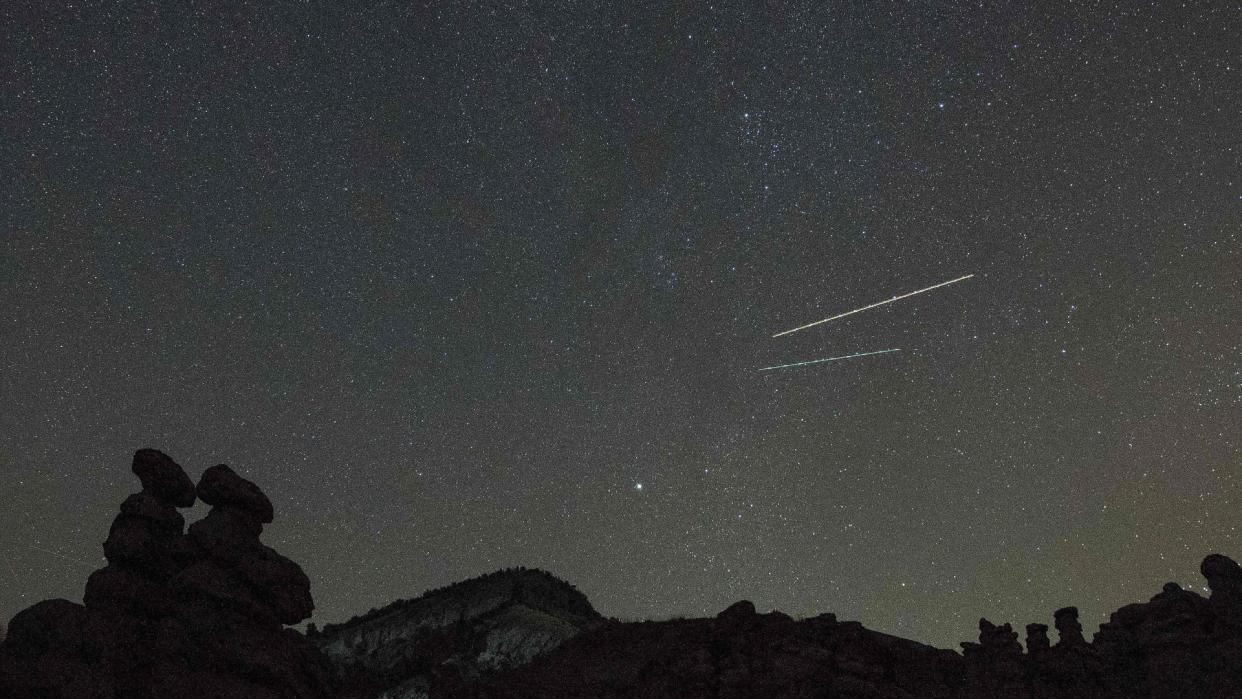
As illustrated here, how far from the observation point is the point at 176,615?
17.7 meters

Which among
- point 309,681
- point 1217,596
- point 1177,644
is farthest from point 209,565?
point 1217,596

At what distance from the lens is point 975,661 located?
1535 inches

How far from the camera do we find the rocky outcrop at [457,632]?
6303 centimetres

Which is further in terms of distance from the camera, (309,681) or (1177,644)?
(1177,644)

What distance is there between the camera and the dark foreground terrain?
51.8 feet

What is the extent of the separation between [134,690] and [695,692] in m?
24.5

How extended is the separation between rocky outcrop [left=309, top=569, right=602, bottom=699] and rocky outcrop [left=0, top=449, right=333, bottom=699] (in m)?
45.1

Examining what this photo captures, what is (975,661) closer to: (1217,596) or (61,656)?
(1217,596)

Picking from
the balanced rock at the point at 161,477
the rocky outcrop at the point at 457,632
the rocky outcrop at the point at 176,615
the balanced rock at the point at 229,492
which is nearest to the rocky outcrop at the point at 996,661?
the rocky outcrop at the point at 176,615

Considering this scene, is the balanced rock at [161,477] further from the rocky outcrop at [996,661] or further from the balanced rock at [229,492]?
the rocky outcrop at [996,661]

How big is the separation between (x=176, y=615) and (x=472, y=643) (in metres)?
51.9

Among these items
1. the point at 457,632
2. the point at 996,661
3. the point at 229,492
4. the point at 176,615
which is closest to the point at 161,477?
the point at 229,492

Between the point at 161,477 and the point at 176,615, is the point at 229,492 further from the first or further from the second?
the point at 176,615

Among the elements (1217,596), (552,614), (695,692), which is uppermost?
(552,614)
